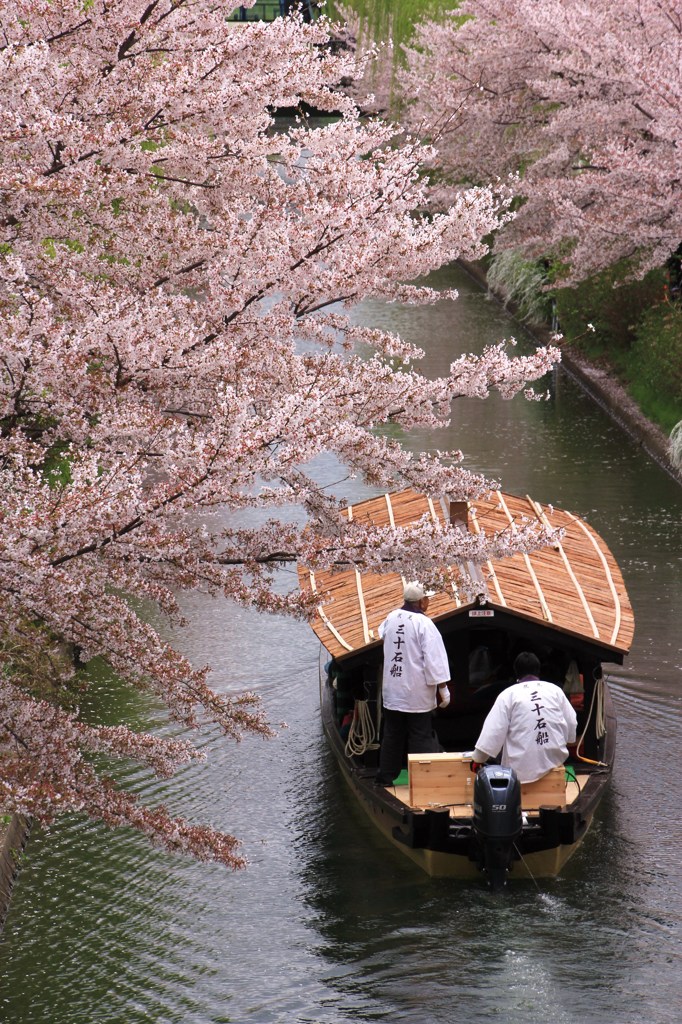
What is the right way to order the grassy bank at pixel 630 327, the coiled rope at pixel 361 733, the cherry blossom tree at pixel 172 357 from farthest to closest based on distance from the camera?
the grassy bank at pixel 630 327 < the coiled rope at pixel 361 733 < the cherry blossom tree at pixel 172 357

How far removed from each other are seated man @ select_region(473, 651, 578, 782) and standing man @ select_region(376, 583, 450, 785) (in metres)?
0.58

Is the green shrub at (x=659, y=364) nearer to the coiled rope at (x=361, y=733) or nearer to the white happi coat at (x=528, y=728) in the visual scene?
the coiled rope at (x=361, y=733)

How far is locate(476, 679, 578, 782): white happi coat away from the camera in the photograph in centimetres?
923

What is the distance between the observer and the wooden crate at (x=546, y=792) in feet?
31.2

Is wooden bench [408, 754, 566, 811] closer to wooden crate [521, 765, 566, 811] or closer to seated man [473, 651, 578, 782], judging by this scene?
wooden crate [521, 765, 566, 811]

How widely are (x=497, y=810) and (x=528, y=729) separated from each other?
64cm

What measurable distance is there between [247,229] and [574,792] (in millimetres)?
4533

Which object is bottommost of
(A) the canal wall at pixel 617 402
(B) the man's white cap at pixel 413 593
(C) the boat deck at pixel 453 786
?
(A) the canal wall at pixel 617 402

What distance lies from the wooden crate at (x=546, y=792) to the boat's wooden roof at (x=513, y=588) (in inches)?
49.3

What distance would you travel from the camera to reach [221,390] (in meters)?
8.31

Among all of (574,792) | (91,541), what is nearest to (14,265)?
(91,541)

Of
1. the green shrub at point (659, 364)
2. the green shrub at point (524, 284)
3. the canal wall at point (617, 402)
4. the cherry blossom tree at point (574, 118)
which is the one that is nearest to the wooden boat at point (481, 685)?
the canal wall at point (617, 402)

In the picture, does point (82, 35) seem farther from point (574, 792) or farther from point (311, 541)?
point (574, 792)

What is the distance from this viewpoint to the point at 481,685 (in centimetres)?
1102
